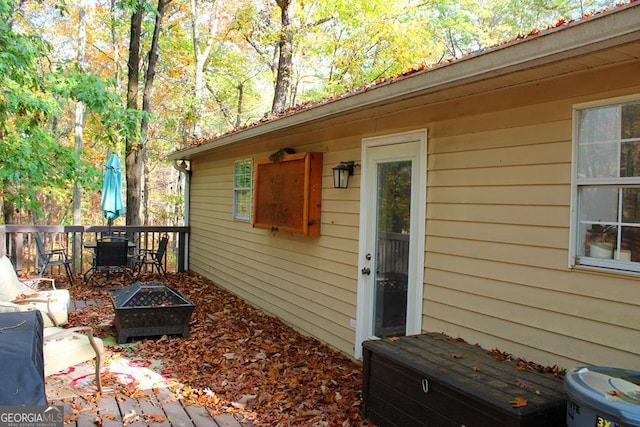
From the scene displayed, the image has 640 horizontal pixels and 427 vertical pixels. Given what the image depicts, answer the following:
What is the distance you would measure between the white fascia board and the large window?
0.48m

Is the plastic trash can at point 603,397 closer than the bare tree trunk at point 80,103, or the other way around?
the plastic trash can at point 603,397

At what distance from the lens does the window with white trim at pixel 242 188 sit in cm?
Answer: 736

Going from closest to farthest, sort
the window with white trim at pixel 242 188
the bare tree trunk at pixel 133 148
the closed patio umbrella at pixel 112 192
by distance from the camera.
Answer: the window with white trim at pixel 242 188, the closed patio umbrella at pixel 112 192, the bare tree trunk at pixel 133 148

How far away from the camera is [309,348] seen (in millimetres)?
5051

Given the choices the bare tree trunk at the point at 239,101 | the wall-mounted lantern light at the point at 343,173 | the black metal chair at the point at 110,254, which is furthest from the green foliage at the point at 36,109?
the bare tree trunk at the point at 239,101

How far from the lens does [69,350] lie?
3.64 m

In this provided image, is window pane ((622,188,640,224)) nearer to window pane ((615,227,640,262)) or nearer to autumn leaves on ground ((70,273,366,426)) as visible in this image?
window pane ((615,227,640,262))

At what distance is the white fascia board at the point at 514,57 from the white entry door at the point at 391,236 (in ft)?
→ 1.78

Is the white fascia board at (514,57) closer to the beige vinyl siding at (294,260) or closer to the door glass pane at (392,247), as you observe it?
the door glass pane at (392,247)

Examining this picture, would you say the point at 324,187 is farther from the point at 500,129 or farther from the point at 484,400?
the point at 484,400

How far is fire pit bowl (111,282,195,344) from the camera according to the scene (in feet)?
16.6

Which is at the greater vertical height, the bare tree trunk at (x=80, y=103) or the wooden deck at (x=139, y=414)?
the bare tree trunk at (x=80, y=103)

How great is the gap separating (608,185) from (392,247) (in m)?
1.94

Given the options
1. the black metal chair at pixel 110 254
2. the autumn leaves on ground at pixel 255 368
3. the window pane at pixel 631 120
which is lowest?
the autumn leaves on ground at pixel 255 368
